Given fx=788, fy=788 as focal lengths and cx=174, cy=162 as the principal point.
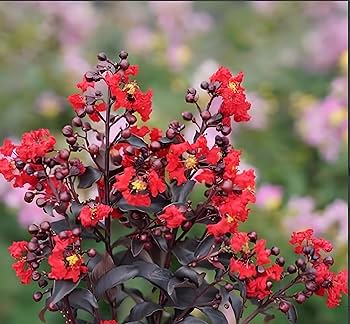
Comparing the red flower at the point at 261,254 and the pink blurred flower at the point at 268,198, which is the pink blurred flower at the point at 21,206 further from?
the red flower at the point at 261,254

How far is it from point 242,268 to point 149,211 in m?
0.12

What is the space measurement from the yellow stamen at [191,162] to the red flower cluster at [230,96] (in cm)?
6

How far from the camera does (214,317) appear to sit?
34.3 inches

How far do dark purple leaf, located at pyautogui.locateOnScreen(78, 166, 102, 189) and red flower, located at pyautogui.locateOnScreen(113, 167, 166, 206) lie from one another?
5cm

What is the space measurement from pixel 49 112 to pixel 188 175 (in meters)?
1.40

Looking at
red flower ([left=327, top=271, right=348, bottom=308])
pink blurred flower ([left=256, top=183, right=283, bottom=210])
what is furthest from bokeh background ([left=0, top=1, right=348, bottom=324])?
red flower ([left=327, top=271, right=348, bottom=308])

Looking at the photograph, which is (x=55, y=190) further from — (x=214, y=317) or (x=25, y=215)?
(x=25, y=215)

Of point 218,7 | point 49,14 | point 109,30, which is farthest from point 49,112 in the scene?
point 218,7

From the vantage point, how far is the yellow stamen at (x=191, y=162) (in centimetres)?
82

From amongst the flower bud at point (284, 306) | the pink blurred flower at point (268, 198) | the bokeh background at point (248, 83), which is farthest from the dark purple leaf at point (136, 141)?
the pink blurred flower at point (268, 198)

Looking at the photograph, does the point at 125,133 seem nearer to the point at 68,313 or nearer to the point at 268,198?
the point at 68,313

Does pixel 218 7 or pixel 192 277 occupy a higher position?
pixel 218 7

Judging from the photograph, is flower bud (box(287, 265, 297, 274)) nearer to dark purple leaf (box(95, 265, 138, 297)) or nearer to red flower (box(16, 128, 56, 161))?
dark purple leaf (box(95, 265, 138, 297))

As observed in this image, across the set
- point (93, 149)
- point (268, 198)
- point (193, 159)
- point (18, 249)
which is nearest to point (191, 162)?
point (193, 159)
